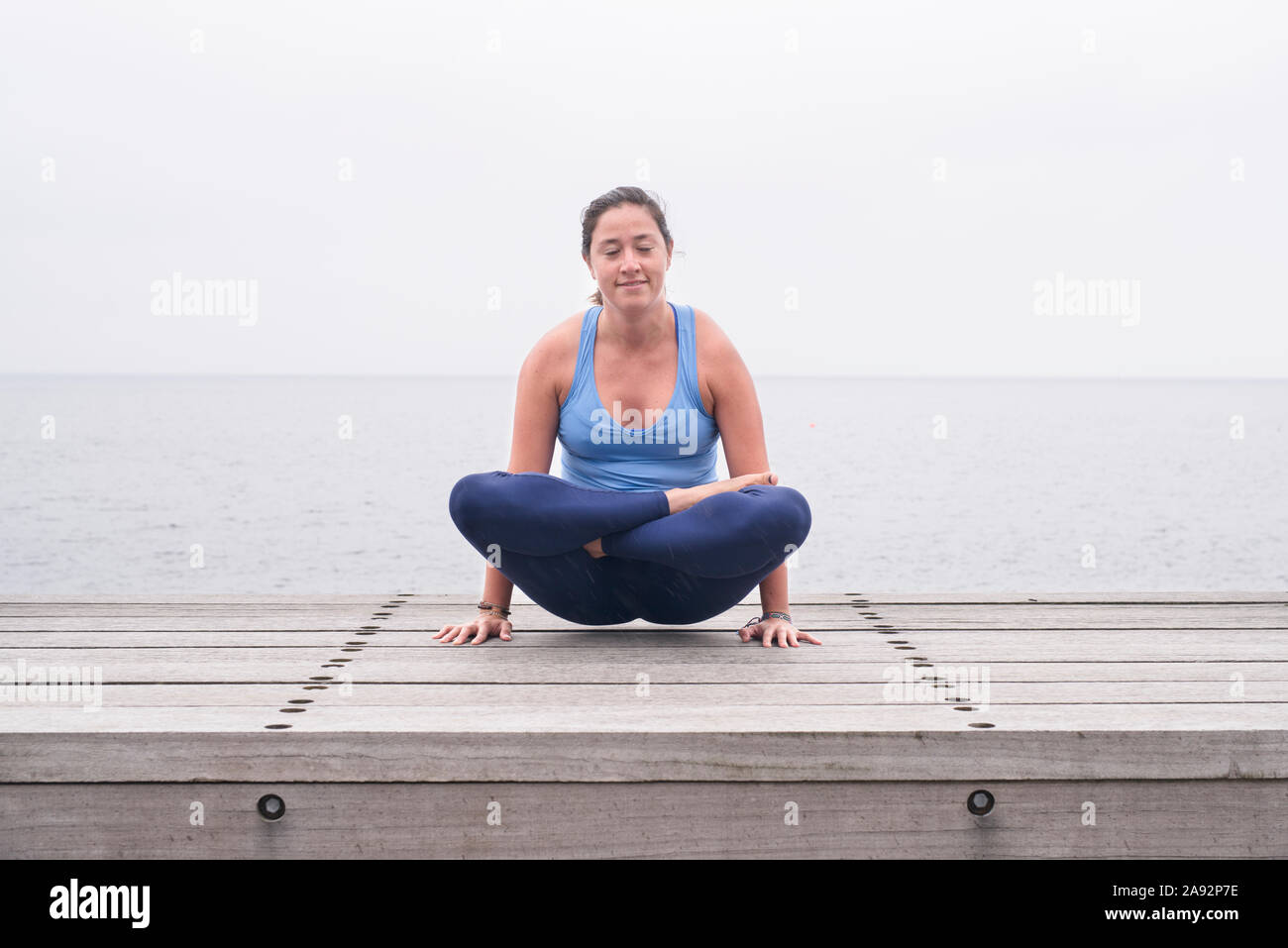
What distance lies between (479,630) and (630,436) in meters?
0.69

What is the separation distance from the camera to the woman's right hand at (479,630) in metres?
3.58

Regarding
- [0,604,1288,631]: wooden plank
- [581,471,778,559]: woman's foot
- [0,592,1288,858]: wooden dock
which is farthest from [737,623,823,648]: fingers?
[0,592,1288,858]: wooden dock

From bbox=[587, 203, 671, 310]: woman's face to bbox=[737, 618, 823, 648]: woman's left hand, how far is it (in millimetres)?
948

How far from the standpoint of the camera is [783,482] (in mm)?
24750

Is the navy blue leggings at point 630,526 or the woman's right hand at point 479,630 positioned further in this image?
the woman's right hand at point 479,630

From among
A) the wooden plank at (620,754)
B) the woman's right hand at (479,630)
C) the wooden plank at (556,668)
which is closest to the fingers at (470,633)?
the woman's right hand at (479,630)

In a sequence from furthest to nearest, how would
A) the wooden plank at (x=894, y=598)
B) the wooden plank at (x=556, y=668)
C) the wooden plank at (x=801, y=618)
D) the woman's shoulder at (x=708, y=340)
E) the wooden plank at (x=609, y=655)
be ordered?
the wooden plank at (x=894, y=598)
the wooden plank at (x=801, y=618)
the woman's shoulder at (x=708, y=340)
the wooden plank at (x=609, y=655)
the wooden plank at (x=556, y=668)

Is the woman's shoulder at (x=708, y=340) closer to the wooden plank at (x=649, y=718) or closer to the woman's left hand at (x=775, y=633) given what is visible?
the woman's left hand at (x=775, y=633)

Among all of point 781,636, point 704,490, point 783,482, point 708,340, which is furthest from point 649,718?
point 783,482

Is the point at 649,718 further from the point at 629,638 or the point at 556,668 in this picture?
the point at 629,638

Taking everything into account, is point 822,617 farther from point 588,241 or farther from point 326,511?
point 326,511

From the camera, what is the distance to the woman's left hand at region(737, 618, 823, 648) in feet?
11.7

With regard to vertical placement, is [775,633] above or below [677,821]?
above

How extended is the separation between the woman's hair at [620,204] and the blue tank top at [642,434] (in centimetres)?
31
